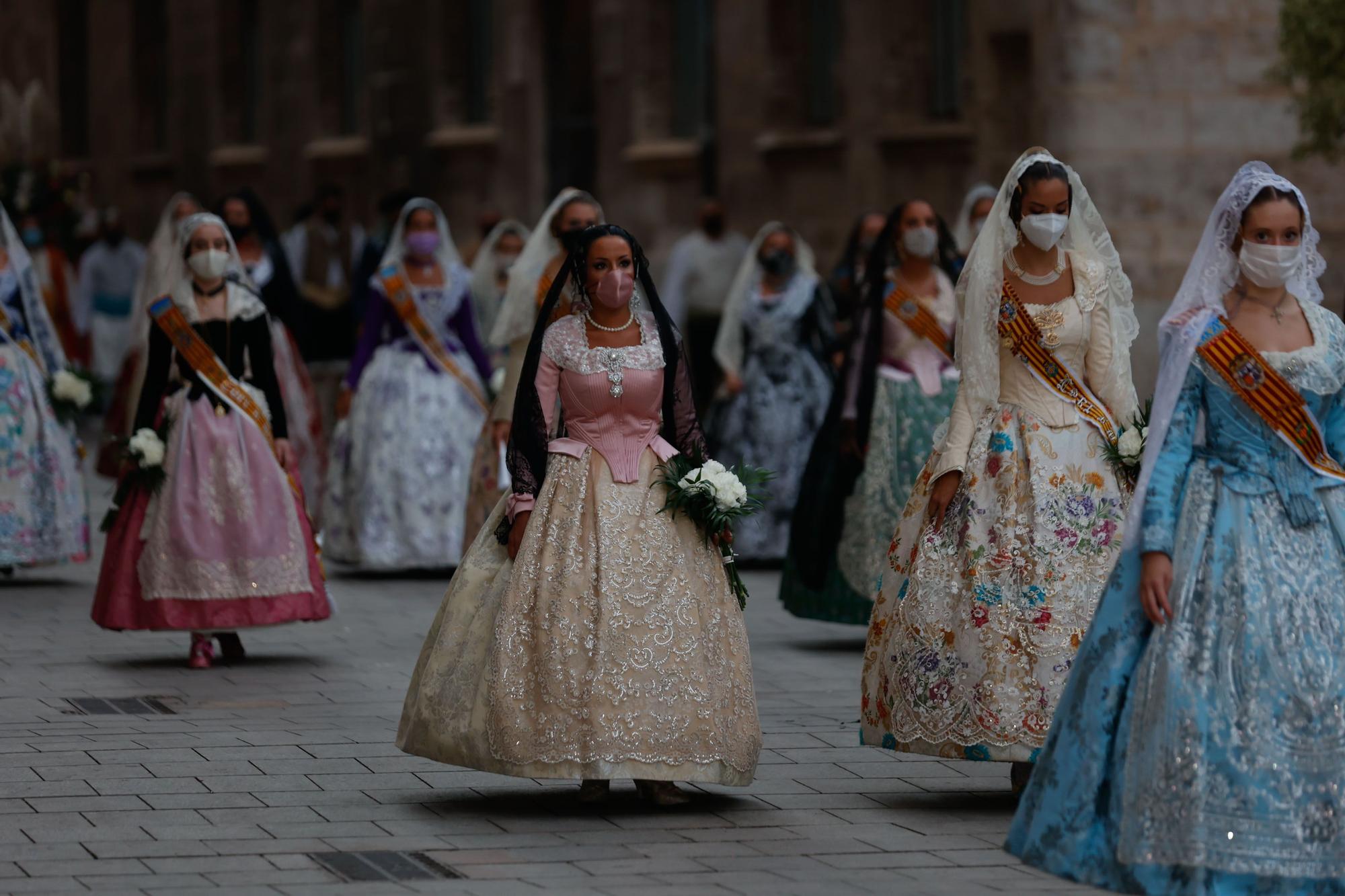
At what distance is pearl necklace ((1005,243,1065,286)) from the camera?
28.6ft

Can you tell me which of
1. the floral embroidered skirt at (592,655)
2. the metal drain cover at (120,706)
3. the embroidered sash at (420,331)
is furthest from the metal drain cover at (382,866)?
the embroidered sash at (420,331)

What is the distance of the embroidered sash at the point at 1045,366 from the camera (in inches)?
339

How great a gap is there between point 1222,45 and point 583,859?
488 inches

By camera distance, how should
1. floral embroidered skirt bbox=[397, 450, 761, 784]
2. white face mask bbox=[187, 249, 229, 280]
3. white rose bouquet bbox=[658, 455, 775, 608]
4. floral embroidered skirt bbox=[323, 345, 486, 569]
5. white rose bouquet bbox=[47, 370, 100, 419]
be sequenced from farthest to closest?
floral embroidered skirt bbox=[323, 345, 486, 569]
white rose bouquet bbox=[47, 370, 100, 419]
white face mask bbox=[187, 249, 229, 280]
white rose bouquet bbox=[658, 455, 775, 608]
floral embroidered skirt bbox=[397, 450, 761, 784]

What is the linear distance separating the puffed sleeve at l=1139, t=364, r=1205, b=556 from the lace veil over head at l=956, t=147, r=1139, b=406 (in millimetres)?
1316

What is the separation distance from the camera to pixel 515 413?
27.7 ft

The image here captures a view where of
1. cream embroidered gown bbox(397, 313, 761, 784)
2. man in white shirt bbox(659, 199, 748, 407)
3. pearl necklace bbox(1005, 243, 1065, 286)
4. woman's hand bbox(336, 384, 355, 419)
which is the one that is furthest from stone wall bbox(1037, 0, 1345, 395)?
cream embroidered gown bbox(397, 313, 761, 784)

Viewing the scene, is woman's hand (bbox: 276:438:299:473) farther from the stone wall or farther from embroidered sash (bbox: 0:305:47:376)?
the stone wall

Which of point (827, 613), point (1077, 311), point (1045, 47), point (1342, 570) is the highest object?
point (1045, 47)

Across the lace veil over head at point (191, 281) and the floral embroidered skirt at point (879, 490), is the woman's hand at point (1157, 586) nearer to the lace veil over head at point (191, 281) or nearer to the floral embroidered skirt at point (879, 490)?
the floral embroidered skirt at point (879, 490)

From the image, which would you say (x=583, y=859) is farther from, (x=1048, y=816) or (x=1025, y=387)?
(x=1025, y=387)

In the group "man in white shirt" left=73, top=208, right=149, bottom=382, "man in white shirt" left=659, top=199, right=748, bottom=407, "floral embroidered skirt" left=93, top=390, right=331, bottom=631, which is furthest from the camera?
"man in white shirt" left=73, top=208, right=149, bottom=382

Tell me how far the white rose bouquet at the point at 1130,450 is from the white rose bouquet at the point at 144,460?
460cm

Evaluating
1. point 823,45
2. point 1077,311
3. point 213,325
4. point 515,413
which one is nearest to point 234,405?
point 213,325
